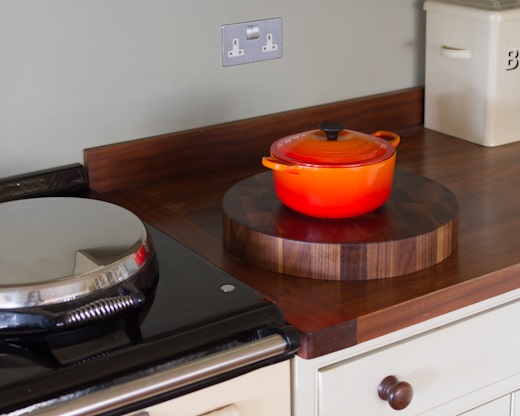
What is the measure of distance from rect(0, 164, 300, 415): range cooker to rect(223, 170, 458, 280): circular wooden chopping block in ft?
0.33

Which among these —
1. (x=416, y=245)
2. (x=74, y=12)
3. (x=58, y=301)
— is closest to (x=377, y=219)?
(x=416, y=245)

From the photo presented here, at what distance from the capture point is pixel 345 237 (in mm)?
1412

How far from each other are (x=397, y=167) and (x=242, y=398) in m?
0.78

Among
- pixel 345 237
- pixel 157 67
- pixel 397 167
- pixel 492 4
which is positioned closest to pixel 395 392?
pixel 345 237

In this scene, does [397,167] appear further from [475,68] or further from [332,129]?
[332,129]

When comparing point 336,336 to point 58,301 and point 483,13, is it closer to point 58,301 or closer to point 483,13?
point 58,301

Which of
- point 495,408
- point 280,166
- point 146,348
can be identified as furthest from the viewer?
point 495,408

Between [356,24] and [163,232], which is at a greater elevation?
[356,24]

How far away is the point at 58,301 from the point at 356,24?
1069 mm

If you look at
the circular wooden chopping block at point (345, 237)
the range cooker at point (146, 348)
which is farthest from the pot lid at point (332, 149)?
the range cooker at point (146, 348)

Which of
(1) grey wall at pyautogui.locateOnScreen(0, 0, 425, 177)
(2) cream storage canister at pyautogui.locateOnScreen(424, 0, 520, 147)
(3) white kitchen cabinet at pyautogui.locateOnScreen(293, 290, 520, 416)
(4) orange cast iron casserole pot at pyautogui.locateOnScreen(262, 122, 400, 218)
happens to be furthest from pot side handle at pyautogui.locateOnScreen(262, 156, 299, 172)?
(2) cream storage canister at pyautogui.locateOnScreen(424, 0, 520, 147)

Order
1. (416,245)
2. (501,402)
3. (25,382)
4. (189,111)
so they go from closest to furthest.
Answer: (25,382), (416,245), (501,402), (189,111)

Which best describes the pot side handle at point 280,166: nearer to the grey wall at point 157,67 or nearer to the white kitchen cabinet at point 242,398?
the white kitchen cabinet at point 242,398

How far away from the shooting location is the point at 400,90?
84.0 inches
